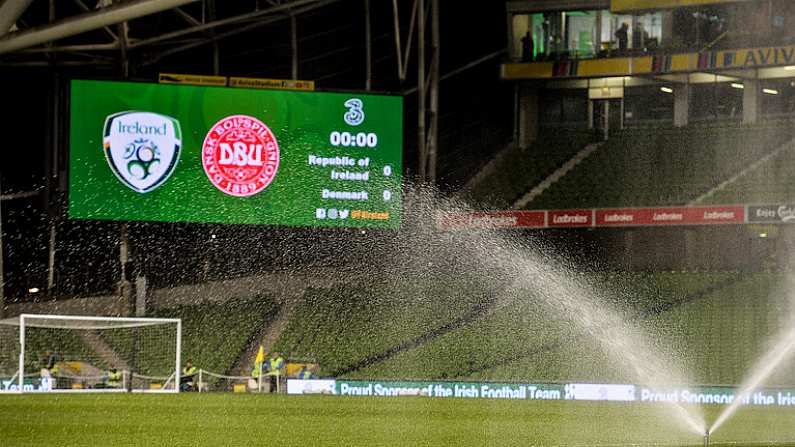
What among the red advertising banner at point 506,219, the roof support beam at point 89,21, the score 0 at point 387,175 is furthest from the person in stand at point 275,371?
the roof support beam at point 89,21

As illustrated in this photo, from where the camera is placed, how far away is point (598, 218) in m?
29.3

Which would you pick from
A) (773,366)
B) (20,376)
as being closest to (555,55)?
(773,366)

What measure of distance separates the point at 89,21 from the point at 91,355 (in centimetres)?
702

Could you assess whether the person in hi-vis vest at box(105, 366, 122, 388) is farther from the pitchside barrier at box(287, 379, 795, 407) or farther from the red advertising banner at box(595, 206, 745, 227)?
the red advertising banner at box(595, 206, 745, 227)

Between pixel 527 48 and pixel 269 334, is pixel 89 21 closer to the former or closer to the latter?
pixel 269 334

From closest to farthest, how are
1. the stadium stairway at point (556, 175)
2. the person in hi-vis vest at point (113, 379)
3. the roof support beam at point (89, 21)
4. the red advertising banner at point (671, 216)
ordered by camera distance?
1. the roof support beam at point (89, 21)
2. the person in hi-vis vest at point (113, 379)
3. the red advertising banner at point (671, 216)
4. the stadium stairway at point (556, 175)

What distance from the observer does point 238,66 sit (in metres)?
29.9

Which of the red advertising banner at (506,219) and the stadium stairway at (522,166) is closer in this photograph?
the red advertising banner at (506,219)

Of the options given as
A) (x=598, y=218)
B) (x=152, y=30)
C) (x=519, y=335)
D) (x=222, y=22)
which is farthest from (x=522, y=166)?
(x=222, y=22)

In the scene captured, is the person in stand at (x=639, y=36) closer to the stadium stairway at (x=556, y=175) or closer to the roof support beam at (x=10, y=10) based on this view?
the stadium stairway at (x=556, y=175)

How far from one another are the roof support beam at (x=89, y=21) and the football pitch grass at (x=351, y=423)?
5963mm

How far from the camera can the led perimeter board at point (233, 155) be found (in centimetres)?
2370

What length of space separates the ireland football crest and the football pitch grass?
5.93m

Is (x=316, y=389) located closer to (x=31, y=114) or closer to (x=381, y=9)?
(x=31, y=114)
